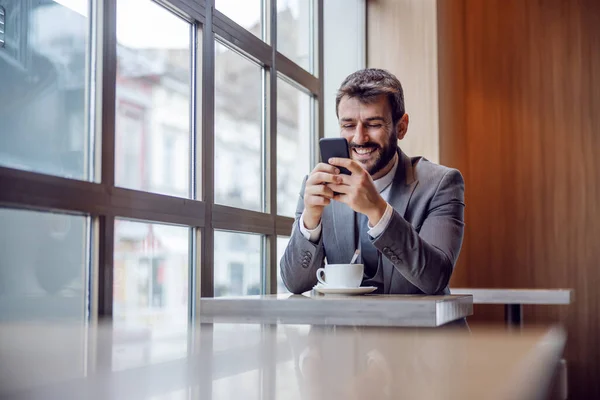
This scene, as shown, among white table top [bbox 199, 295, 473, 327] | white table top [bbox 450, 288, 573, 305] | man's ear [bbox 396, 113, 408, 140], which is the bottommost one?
white table top [bbox 450, 288, 573, 305]

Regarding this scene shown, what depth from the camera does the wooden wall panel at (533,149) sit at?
4309 millimetres

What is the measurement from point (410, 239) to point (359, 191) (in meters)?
0.18

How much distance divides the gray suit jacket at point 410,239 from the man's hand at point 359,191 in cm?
8

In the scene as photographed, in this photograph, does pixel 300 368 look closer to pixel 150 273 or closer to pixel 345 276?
pixel 345 276

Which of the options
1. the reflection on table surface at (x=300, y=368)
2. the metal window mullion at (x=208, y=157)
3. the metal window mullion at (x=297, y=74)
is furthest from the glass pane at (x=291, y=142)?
the reflection on table surface at (x=300, y=368)

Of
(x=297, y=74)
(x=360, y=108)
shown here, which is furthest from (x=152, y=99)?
(x=297, y=74)

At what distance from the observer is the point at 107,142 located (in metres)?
1.69

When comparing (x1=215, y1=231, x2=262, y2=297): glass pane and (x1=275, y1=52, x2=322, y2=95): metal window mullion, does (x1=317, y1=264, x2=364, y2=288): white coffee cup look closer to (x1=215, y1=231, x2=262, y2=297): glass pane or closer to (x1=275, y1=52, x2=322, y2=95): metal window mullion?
(x1=215, y1=231, x2=262, y2=297): glass pane

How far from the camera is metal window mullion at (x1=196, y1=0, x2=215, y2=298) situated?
2209mm

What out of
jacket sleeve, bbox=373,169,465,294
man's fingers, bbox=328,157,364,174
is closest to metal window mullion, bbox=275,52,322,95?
jacket sleeve, bbox=373,169,465,294

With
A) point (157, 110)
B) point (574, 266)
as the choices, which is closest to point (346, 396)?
point (157, 110)

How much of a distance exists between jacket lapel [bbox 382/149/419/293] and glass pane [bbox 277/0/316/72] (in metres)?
1.08

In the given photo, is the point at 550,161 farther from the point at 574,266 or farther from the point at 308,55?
the point at 308,55

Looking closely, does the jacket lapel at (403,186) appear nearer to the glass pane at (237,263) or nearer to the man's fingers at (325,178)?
the man's fingers at (325,178)
